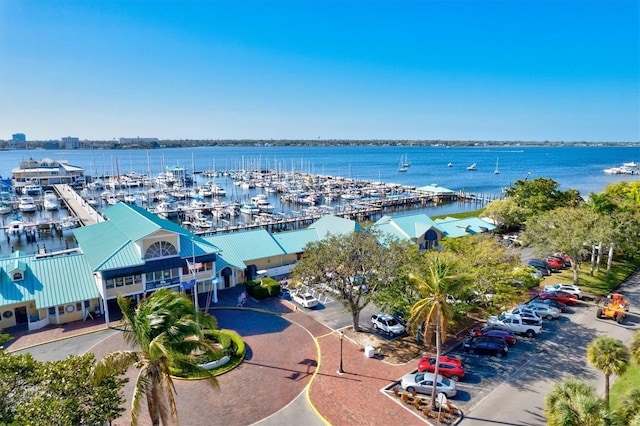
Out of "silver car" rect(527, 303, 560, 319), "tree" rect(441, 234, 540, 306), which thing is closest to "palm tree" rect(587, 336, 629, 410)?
"tree" rect(441, 234, 540, 306)

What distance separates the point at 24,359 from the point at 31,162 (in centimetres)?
15119

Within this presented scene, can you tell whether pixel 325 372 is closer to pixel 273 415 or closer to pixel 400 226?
pixel 273 415

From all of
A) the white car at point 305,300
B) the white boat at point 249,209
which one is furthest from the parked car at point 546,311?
the white boat at point 249,209

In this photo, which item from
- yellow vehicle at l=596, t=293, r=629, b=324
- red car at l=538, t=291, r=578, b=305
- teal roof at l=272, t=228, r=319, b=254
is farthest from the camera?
teal roof at l=272, t=228, r=319, b=254

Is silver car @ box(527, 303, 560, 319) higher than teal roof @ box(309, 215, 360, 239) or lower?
lower

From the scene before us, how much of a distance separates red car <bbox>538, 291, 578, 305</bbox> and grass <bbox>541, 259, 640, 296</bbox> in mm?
3384

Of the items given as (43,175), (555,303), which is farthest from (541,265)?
(43,175)

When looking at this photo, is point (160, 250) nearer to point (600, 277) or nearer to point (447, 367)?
point (447, 367)

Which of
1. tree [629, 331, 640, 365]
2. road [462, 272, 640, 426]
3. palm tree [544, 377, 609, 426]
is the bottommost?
road [462, 272, 640, 426]

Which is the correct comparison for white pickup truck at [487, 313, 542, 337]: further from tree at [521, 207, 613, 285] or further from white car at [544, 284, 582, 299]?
tree at [521, 207, 613, 285]

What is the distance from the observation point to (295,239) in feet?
153

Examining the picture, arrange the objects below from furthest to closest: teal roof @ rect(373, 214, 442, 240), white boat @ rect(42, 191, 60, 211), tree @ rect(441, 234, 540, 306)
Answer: white boat @ rect(42, 191, 60, 211) → teal roof @ rect(373, 214, 442, 240) → tree @ rect(441, 234, 540, 306)

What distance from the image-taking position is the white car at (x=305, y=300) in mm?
34875

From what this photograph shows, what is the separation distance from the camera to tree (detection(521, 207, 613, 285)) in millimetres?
36781
